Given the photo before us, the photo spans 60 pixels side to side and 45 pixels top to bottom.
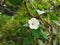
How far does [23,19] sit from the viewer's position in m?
1.74

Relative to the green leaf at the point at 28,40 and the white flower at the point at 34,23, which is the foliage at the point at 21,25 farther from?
the white flower at the point at 34,23

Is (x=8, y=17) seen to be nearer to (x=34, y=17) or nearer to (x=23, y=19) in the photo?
(x=23, y=19)

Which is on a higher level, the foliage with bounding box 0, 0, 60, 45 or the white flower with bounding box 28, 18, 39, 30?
the white flower with bounding box 28, 18, 39, 30

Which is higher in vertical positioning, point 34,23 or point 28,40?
point 34,23

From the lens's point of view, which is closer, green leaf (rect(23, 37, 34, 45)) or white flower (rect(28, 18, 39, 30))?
white flower (rect(28, 18, 39, 30))

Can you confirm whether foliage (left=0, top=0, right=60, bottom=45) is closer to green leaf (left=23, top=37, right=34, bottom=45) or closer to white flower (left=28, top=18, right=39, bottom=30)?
green leaf (left=23, top=37, right=34, bottom=45)

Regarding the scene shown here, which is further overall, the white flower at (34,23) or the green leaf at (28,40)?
the green leaf at (28,40)

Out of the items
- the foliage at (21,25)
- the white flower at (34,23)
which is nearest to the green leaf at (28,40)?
the foliage at (21,25)

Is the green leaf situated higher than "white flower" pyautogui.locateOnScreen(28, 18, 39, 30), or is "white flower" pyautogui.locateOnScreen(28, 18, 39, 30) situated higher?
"white flower" pyautogui.locateOnScreen(28, 18, 39, 30)

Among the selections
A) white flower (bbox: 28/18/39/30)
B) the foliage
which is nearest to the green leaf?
the foliage

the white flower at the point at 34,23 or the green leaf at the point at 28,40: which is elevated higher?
the white flower at the point at 34,23

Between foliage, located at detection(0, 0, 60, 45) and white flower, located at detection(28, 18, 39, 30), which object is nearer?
white flower, located at detection(28, 18, 39, 30)

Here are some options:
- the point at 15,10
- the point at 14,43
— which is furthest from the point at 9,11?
the point at 14,43

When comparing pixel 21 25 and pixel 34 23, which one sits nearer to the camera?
pixel 34 23
